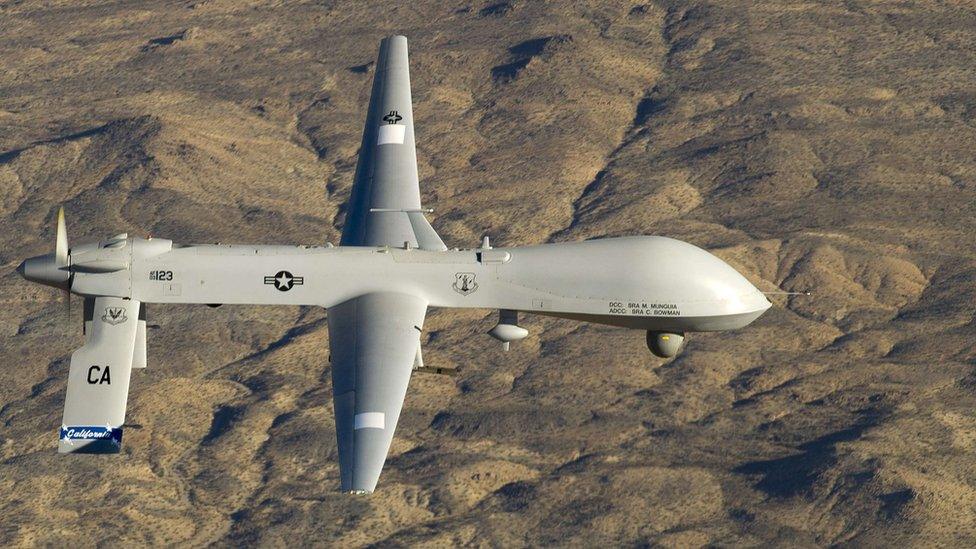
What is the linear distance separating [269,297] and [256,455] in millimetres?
21907

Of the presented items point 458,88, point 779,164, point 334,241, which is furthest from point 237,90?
point 779,164

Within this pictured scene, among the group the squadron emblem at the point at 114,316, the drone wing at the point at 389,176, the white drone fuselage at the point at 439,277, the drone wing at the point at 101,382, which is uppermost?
the drone wing at the point at 389,176

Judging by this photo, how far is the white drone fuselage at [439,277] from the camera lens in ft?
190

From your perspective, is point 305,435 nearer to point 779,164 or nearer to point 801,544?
point 801,544

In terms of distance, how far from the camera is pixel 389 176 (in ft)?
210

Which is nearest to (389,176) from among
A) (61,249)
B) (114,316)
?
(114,316)

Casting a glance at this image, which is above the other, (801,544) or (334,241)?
(334,241)

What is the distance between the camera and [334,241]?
296ft

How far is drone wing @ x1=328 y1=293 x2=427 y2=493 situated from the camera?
52.8m

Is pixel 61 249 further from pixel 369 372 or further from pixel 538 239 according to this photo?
pixel 538 239

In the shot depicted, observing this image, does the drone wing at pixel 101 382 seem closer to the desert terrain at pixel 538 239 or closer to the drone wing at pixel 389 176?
the drone wing at pixel 389 176

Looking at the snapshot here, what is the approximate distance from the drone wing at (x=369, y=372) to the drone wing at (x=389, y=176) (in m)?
3.16

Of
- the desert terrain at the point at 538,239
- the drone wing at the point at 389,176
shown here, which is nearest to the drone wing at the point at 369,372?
the drone wing at the point at 389,176

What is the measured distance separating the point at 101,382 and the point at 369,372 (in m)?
7.82
